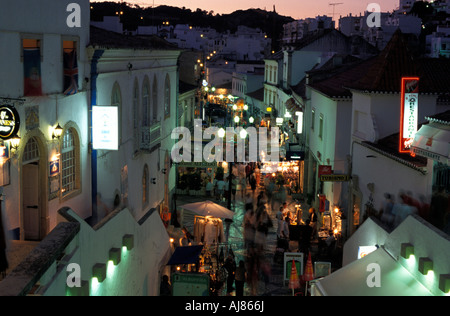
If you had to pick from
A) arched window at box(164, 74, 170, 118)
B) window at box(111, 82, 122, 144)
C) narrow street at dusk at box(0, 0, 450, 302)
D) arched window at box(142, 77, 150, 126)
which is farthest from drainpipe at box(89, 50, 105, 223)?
arched window at box(164, 74, 170, 118)

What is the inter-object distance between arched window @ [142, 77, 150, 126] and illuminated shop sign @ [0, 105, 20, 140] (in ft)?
36.3

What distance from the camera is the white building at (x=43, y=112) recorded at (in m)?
11.8

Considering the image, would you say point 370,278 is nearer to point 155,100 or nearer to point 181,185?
point 155,100

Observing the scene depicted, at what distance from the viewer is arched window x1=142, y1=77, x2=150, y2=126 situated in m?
21.9

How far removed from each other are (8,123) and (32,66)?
89.1 inches

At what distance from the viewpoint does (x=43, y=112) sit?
12992 millimetres

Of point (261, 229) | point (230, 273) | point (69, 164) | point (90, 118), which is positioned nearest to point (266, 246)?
point (261, 229)

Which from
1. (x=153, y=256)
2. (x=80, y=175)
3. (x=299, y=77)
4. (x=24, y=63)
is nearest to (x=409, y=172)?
(x=153, y=256)

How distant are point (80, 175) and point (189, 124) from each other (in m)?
22.5

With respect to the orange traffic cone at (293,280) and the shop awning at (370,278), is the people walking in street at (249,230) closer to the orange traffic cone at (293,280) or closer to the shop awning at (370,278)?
the orange traffic cone at (293,280)

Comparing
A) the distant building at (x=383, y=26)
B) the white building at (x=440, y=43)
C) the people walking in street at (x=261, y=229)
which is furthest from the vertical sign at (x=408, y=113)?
the distant building at (x=383, y=26)

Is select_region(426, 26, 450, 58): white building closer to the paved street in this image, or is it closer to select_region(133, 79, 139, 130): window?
the paved street

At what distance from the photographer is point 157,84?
955 inches
